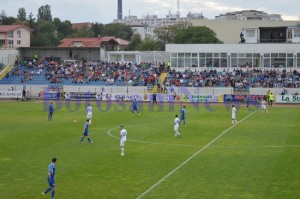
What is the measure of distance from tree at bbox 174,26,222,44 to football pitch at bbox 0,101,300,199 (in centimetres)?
6225

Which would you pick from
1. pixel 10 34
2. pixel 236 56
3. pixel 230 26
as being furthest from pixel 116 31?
pixel 236 56

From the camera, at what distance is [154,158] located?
27.2m

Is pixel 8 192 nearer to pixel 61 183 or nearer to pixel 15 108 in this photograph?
pixel 61 183

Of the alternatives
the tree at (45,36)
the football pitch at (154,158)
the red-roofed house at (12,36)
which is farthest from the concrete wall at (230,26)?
the football pitch at (154,158)

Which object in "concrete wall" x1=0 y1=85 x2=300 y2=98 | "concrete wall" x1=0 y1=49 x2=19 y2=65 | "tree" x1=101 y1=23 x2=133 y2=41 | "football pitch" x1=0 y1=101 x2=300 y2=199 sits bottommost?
"football pitch" x1=0 y1=101 x2=300 y2=199

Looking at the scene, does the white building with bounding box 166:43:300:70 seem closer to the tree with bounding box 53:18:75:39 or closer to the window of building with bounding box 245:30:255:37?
the window of building with bounding box 245:30:255:37

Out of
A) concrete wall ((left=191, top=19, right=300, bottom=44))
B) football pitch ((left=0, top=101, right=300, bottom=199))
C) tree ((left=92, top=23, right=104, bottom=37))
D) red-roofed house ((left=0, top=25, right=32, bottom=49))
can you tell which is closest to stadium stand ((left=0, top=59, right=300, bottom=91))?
red-roofed house ((left=0, top=25, right=32, bottom=49))

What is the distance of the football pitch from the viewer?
67.5ft

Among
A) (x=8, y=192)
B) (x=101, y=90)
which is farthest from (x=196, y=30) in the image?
(x=8, y=192)

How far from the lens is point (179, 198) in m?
19.3

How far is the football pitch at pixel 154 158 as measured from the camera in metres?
20.6

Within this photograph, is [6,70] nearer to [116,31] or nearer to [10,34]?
[10,34]

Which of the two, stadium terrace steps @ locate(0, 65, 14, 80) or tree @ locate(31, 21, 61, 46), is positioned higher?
tree @ locate(31, 21, 61, 46)

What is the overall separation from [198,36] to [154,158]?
85.7 m
